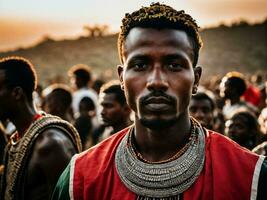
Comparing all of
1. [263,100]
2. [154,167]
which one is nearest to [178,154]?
[154,167]

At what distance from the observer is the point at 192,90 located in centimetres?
233

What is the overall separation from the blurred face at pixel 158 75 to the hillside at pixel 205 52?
40279 millimetres

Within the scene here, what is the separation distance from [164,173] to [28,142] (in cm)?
170

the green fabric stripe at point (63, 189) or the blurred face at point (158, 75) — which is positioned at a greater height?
the blurred face at point (158, 75)

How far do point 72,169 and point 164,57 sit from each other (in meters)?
0.74

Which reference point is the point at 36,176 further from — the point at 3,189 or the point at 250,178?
the point at 250,178

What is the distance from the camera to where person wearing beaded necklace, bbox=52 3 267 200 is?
7.06 ft

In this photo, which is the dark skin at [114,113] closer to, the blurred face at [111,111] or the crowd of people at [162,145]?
the blurred face at [111,111]

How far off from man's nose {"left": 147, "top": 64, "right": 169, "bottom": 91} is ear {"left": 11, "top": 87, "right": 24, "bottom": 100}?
202 centimetres

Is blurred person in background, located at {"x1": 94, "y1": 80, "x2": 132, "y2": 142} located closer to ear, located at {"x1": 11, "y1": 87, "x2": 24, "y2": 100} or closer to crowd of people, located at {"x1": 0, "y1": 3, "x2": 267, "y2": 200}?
ear, located at {"x1": 11, "y1": 87, "x2": 24, "y2": 100}

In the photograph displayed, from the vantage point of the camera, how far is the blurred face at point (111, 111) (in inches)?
229

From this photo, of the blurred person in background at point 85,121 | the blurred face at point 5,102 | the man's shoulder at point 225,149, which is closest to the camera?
the man's shoulder at point 225,149

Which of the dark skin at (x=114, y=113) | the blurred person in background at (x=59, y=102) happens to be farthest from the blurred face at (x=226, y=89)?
the blurred person in background at (x=59, y=102)

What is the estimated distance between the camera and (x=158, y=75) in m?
2.18
